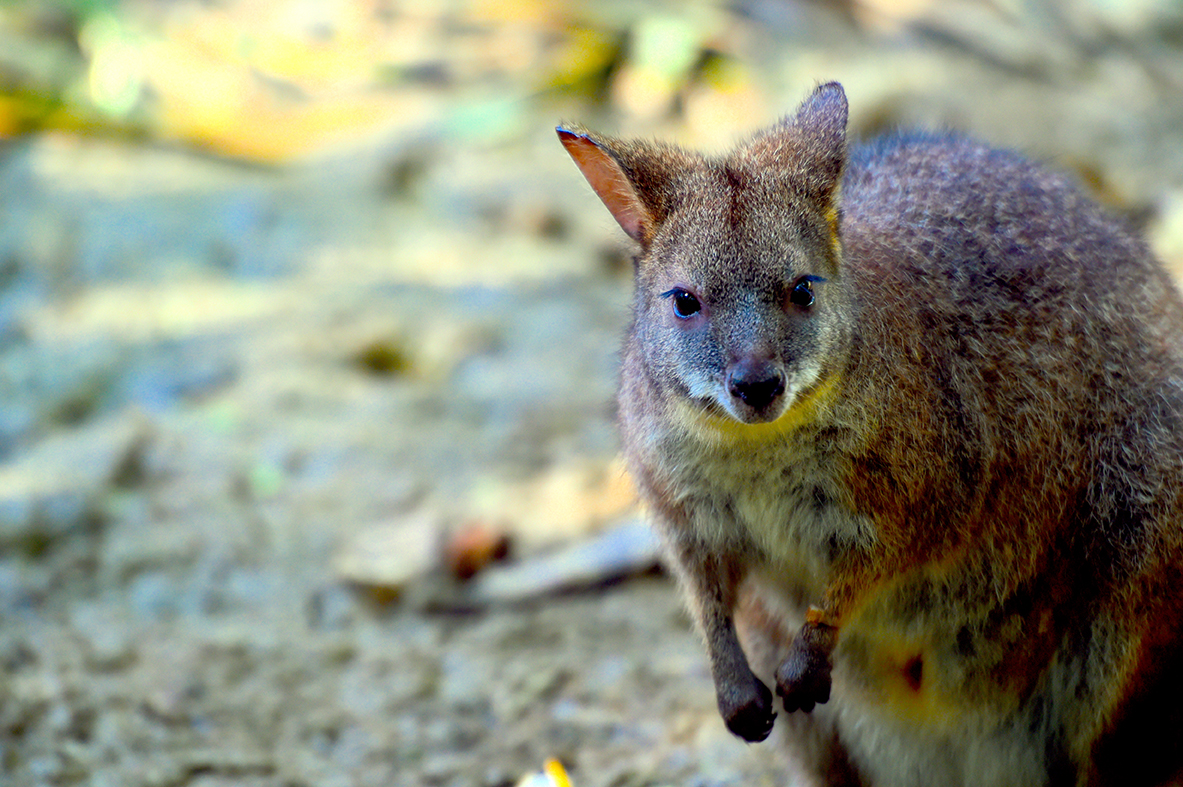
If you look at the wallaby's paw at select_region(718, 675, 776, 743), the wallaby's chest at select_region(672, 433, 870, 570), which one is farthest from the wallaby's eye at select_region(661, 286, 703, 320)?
the wallaby's paw at select_region(718, 675, 776, 743)

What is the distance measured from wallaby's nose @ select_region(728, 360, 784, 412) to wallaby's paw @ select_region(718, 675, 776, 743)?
808 mm

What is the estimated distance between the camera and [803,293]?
111 inches

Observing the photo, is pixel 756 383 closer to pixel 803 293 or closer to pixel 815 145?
pixel 803 293

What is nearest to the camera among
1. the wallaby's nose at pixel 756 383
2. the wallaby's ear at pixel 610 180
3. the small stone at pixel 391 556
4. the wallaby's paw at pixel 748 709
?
the wallaby's nose at pixel 756 383

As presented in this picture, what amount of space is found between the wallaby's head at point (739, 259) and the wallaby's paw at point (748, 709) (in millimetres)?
728

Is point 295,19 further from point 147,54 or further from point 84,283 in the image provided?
point 84,283

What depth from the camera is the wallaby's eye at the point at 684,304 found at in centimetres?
285

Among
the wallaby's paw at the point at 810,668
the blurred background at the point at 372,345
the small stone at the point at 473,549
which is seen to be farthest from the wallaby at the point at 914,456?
the small stone at the point at 473,549

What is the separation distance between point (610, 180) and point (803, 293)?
1.83 feet

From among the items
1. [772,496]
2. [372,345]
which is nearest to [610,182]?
[772,496]

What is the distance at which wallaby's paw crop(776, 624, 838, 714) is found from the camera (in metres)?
2.86

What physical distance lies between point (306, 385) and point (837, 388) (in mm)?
3309

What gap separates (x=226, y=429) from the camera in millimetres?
5328

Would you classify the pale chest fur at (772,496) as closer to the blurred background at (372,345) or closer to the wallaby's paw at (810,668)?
the wallaby's paw at (810,668)
